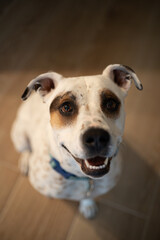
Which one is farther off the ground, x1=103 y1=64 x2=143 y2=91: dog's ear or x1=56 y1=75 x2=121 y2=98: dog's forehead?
x1=56 y1=75 x2=121 y2=98: dog's forehead

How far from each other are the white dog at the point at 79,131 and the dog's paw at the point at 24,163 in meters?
0.40

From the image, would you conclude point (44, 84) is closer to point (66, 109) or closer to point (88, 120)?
point (66, 109)

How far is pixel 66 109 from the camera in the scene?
3.73 feet

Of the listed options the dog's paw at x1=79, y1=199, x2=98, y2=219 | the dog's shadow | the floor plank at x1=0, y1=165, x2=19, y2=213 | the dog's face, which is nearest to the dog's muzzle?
the dog's face

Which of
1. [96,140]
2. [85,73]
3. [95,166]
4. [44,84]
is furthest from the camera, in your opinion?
[85,73]

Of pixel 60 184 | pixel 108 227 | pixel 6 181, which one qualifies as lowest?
pixel 108 227

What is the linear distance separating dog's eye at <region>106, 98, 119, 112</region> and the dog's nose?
0.60 feet

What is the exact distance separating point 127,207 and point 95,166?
101 centimetres

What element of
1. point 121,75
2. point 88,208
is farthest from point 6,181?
point 121,75

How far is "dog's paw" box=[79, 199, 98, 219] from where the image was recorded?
1796mm

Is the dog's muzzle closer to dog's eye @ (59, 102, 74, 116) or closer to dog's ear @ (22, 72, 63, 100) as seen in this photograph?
dog's eye @ (59, 102, 74, 116)

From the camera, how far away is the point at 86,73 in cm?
254

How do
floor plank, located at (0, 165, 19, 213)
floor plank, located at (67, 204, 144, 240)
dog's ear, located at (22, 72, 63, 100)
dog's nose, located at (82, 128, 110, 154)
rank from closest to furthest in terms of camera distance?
dog's nose, located at (82, 128, 110, 154), dog's ear, located at (22, 72, 63, 100), floor plank, located at (67, 204, 144, 240), floor plank, located at (0, 165, 19, 213)

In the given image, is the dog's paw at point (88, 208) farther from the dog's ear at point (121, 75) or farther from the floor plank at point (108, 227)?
the dog's ear at point (121, 75)
